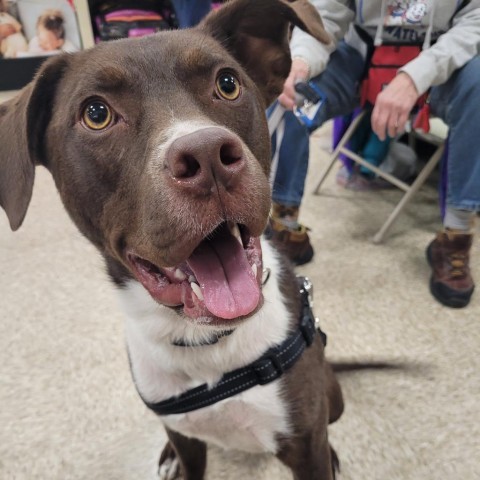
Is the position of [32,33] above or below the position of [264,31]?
below

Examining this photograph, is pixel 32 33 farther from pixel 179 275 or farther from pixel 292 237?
pixel 179 275

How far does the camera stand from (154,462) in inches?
52.8

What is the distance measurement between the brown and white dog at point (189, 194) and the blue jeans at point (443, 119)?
843 millimetres

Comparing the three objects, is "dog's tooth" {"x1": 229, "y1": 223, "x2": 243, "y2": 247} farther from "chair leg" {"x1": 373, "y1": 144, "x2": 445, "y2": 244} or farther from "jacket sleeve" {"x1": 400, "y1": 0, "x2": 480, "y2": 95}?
"chair leg" {"x1": 373, "y1": 144, "x2": 445, "y2": 244}

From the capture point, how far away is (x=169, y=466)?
4.31 feet

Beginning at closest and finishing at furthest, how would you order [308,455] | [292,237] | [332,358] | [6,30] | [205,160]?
[205,160] < [308,455] < [332,358] < [292,237] < [6,30]

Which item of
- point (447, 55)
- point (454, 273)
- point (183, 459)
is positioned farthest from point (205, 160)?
point (454, 273)

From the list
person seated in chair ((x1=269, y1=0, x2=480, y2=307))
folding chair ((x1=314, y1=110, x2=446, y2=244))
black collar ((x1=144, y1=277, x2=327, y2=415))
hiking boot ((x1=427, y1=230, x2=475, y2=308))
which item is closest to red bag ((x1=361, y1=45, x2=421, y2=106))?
person seated in chair ((x1=269, y1=0, x2=480, y2=307))

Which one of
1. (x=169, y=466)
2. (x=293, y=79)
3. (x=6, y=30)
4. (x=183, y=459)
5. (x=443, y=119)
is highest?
(x=293, y=79)

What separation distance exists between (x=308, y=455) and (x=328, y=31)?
5.33 feet

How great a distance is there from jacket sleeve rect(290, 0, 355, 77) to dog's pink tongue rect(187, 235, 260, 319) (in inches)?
49.9

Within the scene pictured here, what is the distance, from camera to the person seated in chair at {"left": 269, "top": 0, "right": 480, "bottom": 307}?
5.36 ft

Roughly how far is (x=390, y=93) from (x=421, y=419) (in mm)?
1112

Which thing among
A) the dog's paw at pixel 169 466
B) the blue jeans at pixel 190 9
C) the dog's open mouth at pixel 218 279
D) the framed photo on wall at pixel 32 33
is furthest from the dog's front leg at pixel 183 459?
the framed photo on wall at pixel 32 33
